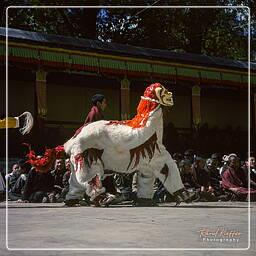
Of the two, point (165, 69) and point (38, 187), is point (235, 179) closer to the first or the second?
point (165, 69)

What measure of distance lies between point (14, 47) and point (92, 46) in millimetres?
1391

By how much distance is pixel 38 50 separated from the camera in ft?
32.3

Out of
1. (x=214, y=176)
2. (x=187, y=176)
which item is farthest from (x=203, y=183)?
(x=214, y=176)

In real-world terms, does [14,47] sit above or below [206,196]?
above

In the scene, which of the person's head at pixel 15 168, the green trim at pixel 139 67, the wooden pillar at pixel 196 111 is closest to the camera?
the person's head at pixel 15 168

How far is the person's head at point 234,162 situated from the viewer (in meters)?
8.36

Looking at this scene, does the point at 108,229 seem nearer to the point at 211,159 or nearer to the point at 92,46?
the point at 211,159

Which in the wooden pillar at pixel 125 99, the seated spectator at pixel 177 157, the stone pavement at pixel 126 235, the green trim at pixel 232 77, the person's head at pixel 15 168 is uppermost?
the green trim at pixel 232 77

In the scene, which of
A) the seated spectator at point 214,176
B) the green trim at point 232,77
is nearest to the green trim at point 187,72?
the green trim at point 232,77

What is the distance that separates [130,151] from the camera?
6.57m

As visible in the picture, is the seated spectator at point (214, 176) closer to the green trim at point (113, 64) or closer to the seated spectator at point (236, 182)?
the seated spectator at point (236, 182)

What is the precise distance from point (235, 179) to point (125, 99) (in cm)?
259

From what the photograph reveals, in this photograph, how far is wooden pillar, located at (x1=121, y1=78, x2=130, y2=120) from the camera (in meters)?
10.1

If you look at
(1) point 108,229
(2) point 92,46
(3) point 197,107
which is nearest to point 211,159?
(3) point 197,107
